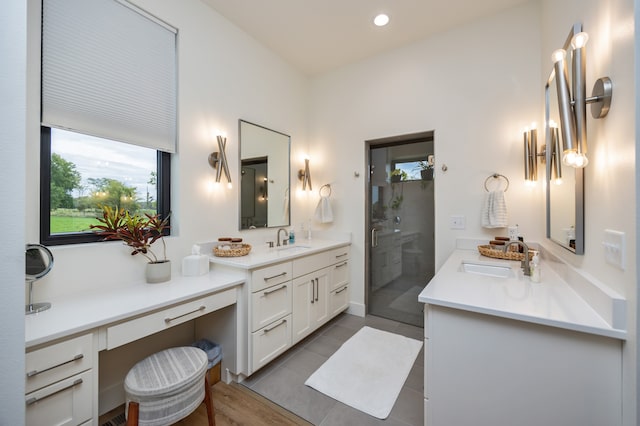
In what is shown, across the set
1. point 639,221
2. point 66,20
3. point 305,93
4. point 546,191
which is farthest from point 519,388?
point 305,93

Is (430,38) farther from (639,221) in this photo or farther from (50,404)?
(50,404)

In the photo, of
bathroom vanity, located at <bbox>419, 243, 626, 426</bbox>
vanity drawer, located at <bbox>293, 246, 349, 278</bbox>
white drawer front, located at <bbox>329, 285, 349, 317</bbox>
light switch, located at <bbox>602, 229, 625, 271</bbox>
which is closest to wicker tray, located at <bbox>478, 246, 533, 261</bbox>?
bathroom vanity, located at <bbox>419, 243, 626, 426</bbox>

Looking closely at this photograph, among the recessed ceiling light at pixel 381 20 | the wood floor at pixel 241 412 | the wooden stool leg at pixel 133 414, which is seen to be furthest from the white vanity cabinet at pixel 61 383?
the recessed ceiling light at pixel 381 20

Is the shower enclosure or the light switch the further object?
the shower enclosure

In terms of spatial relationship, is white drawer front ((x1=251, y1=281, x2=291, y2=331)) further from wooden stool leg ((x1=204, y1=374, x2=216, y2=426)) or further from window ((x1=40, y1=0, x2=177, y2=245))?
window ((x1=40, y1=0, x2=177, y2=245))

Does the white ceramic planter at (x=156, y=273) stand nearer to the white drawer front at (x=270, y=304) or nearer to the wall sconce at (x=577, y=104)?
the white drawer front at (x=270, y=304)

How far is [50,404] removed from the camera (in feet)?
3.38

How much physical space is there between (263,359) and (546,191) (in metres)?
2.37

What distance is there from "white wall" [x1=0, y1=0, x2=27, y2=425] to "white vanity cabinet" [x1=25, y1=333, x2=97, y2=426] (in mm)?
364

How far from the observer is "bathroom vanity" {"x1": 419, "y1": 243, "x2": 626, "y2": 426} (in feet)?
2.92

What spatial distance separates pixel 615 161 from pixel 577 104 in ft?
1.11

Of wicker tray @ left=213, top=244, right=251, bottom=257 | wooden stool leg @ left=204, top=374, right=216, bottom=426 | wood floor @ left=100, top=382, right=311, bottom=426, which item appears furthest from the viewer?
wicker tray @ left=213, top=244, right=251, bottom=257

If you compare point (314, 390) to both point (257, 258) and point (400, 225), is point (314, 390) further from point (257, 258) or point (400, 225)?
point (400, 225)

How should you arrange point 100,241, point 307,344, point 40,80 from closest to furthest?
1. point 40,80
2. point 100,241
3. point 307,344
